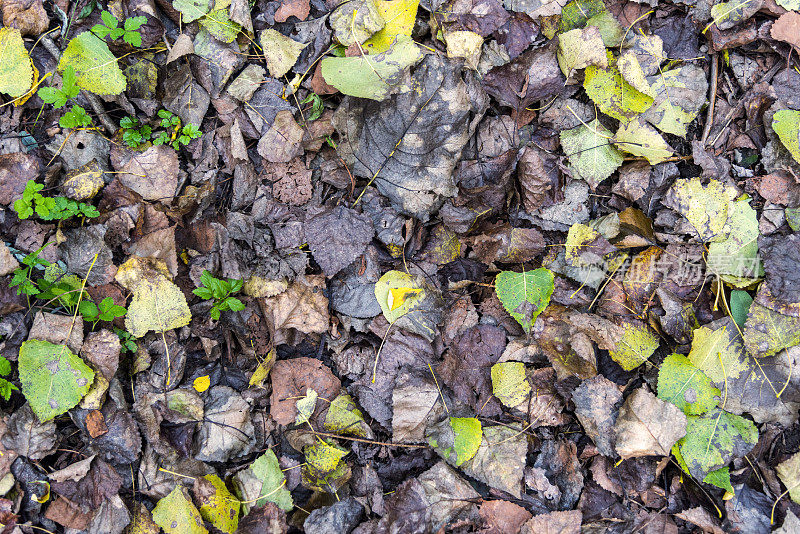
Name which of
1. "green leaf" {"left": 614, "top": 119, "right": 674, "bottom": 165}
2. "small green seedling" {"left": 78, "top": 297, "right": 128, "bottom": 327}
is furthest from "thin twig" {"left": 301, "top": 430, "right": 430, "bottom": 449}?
"green leaf" {"left": 614, "top": 119, "right": 674, "bottom": 165}

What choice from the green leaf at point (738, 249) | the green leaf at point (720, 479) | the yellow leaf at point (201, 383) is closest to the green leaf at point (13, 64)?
the yellow leaf at point (201, 383)

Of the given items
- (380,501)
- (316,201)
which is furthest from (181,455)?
(316,201)

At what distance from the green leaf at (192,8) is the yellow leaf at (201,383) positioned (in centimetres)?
184

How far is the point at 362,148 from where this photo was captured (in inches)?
96.9

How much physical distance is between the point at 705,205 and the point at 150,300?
280 cm

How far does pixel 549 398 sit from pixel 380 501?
1.01 meters

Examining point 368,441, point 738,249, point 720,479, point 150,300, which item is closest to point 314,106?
point 150,300

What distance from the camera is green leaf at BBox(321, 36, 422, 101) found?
2.29m

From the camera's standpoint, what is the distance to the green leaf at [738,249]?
2.35 m

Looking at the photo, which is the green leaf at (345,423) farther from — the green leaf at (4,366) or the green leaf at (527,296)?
the green leaf at (4,366)

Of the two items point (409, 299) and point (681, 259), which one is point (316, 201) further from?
point (681, 259)

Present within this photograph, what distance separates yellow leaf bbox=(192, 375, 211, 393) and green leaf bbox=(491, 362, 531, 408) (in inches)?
58.7

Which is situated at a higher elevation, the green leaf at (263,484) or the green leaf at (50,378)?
the green leaf at (50,378)

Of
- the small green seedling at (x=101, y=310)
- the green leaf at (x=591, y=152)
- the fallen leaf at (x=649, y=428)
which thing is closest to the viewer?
the fallen leaf at (x=649, y=428)
